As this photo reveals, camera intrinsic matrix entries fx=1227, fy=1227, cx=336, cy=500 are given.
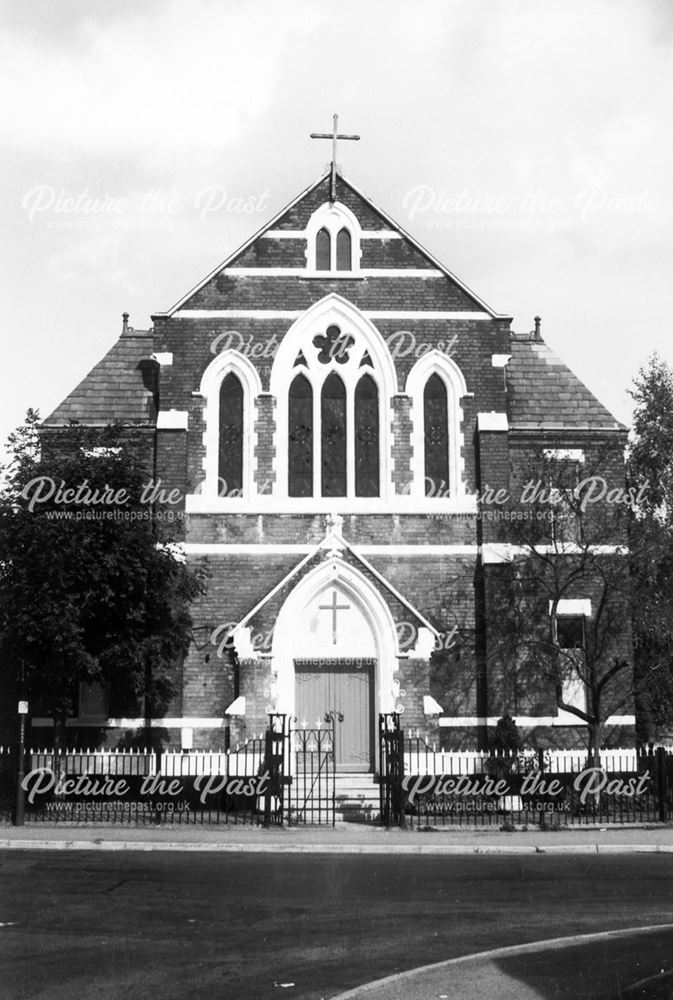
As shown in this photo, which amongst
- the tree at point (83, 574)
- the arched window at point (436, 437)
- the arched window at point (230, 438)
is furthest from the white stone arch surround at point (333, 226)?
the tree at point (83, 574)

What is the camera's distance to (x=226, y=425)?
87.5 ft

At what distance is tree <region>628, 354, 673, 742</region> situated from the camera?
25.6 m

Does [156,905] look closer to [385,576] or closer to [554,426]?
[385,576]

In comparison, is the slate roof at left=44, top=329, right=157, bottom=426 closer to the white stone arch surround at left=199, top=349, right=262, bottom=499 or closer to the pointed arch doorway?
the white stone arch surround at left=199, top=349, right=262, bottom=499

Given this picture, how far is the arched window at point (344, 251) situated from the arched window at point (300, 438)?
9.03 ft

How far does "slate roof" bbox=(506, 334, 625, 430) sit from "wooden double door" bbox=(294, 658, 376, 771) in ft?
21.8

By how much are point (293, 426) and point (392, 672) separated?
5.75 meters

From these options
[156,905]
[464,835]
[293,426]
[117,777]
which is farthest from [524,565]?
[156,905]

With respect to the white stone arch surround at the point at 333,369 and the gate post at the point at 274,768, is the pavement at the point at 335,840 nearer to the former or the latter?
the gate post at the point at 274,768

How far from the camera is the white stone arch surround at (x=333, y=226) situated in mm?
27359

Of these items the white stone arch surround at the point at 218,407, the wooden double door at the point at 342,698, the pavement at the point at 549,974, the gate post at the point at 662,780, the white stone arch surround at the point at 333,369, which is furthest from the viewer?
the white stone arch surround at the point at 333,369

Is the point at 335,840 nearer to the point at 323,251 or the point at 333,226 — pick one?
the point at 323,251

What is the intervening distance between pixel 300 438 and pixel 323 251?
4.38 metres

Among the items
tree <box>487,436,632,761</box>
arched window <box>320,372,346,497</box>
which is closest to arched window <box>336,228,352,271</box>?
arched window <box>320,372,346,497</box>
